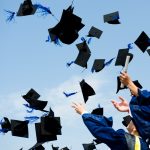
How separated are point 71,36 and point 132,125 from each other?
9.71 ft

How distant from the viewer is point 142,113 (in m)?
3.71

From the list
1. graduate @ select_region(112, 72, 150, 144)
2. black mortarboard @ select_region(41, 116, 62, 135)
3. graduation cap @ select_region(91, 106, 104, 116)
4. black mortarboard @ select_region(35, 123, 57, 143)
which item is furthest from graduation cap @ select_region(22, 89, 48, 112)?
graduate @ select_region(112, 72, 150, 144)

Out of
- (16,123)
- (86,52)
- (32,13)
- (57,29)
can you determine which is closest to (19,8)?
(32,13)

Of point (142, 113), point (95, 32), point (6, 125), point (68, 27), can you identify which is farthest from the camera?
point (95, 32)

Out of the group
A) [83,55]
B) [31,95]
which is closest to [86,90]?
[83,55]

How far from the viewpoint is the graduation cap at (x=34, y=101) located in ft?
23.2

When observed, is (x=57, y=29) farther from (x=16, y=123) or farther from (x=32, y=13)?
(x=16, y=123)

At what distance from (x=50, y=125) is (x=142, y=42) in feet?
7.90

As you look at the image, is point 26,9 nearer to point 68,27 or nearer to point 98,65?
point 68,27

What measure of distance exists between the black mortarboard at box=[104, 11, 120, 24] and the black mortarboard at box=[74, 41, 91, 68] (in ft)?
2.04

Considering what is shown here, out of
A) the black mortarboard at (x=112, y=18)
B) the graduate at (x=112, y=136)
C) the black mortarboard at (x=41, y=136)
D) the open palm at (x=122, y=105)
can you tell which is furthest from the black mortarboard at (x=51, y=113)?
the graduate at (x=112, y=136)

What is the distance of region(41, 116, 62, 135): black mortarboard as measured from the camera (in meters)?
6.64

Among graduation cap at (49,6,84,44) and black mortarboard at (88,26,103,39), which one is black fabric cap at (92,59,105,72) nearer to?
black mortarboard at (88,26,103,39)

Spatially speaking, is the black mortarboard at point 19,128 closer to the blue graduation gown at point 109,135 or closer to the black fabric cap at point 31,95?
the black fabric cap at point 31,95
